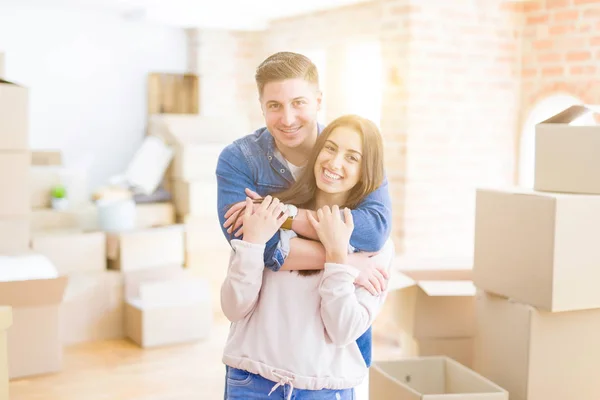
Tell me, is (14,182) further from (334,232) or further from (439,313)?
(334,232)

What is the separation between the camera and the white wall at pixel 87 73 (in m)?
5.26

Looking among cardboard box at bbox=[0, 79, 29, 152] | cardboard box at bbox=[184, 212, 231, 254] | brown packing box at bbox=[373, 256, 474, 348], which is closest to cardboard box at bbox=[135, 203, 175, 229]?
cardboard box at bbox=[184, 212, 231, 254]

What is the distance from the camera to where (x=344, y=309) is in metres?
1.58

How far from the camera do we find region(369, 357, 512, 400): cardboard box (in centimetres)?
252

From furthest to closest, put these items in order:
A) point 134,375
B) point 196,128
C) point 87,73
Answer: point 87,73 → point 196,128 → point 134,375

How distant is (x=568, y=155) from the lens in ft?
8.05

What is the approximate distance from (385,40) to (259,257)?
10.5 ft

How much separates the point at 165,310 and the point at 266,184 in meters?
2.69

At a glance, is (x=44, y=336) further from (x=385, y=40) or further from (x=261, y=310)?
(x=385, y=40)

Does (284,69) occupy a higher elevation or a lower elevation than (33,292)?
higher

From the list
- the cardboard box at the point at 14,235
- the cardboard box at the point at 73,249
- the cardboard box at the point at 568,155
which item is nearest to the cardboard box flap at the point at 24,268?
the cardboard box at the point at 14,235

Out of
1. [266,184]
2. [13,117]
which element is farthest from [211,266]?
[266,184]

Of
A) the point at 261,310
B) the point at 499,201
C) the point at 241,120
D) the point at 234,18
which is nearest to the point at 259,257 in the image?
the point at 261,310

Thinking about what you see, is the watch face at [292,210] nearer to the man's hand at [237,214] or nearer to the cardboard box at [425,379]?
the man's hand at [237,214]
